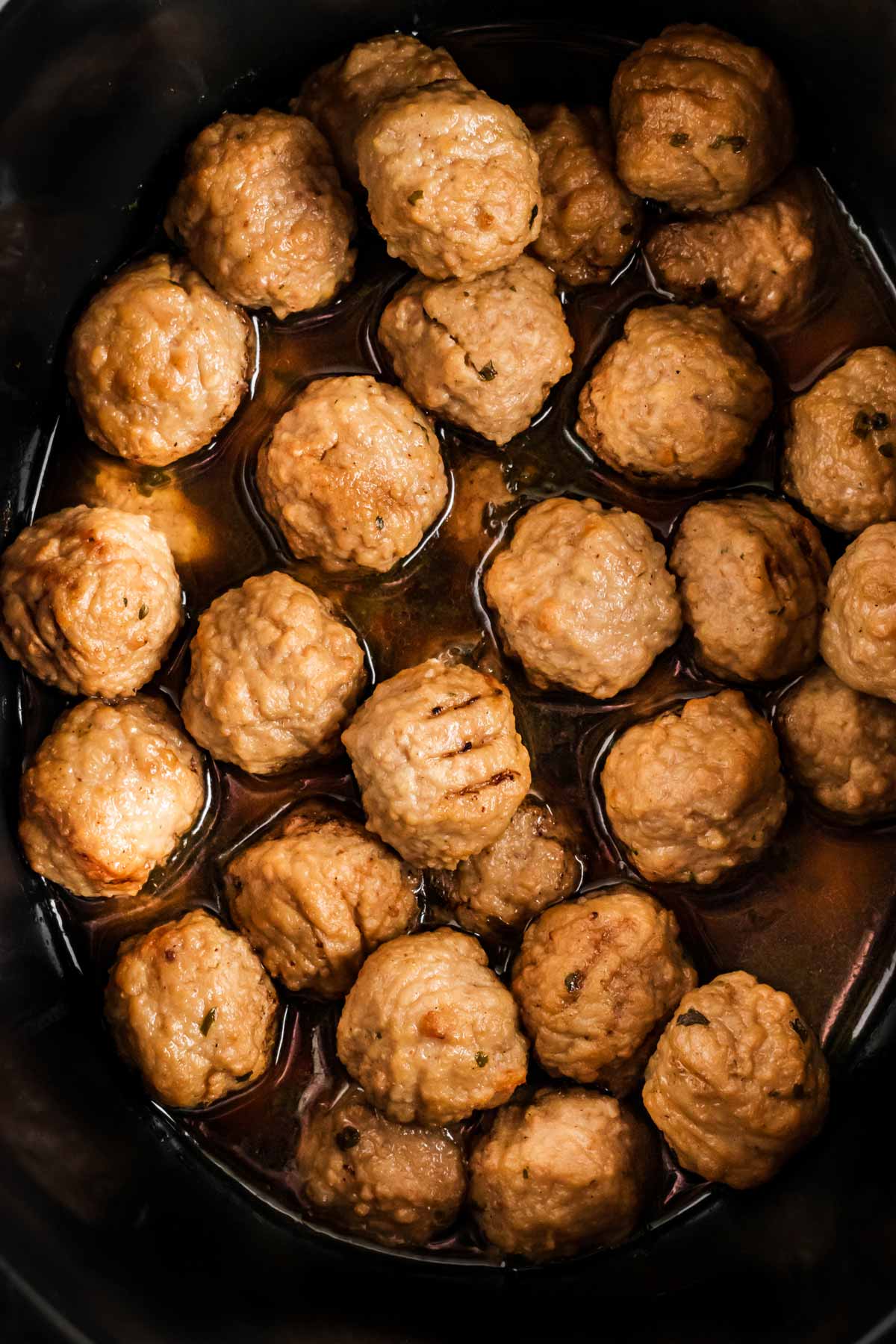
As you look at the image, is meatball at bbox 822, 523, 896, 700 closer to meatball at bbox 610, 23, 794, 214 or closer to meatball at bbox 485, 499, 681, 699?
meatball at bbox 485, 499, 681, 699

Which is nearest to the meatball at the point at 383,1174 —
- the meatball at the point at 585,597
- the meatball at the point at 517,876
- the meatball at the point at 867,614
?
the meatball at the point at 517,876

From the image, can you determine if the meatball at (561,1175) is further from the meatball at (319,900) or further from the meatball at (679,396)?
the meatball at (679,396)

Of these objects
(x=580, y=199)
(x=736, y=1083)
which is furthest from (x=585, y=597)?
(x=736, y=1083)

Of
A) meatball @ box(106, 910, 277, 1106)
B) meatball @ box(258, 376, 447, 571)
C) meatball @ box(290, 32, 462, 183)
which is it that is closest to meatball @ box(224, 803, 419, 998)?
meatball @ box(106, 910, 277, 1106)

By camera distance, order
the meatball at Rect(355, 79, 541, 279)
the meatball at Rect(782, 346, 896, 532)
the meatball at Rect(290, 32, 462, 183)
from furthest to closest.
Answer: the meatball at Rect(290, 32, 462, 183)
the meatball at Rect(782, 346, 896, 532)
the meatball at Rect(355, 79, 541, 279)

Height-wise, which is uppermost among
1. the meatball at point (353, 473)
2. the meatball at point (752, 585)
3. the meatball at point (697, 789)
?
the meatball at point (353, 473)

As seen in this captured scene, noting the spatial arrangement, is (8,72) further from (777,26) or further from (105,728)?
(777,26)
